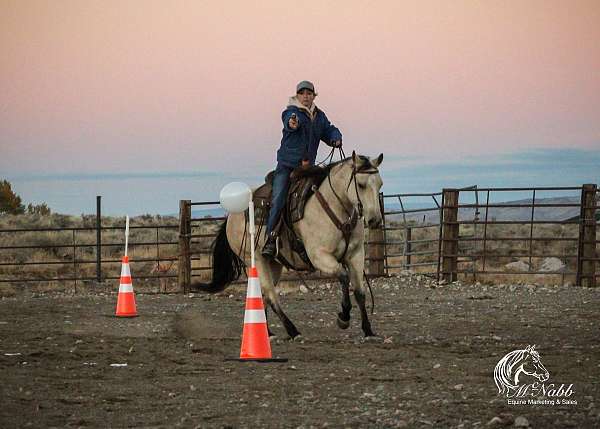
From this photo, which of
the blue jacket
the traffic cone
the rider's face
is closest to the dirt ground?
the traffic cone

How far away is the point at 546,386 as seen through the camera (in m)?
7.66

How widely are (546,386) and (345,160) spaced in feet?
13.6

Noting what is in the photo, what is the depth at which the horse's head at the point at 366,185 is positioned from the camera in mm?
10516

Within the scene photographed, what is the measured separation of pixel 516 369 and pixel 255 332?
7.62 feet

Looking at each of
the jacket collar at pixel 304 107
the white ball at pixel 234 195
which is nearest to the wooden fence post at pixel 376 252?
the jacket collar at pixel 304 107

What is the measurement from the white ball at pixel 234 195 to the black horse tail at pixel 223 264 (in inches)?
114

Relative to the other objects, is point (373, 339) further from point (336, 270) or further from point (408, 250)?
point (408, 250)

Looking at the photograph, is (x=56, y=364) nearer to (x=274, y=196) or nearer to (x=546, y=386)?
(x=274, y=196)

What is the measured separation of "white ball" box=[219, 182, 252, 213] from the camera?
10391mm

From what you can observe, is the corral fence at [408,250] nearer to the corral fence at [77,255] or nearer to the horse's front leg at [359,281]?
the corral fence at [77,255]

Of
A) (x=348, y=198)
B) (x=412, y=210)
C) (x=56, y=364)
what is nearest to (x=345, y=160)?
(x=348, y=198)

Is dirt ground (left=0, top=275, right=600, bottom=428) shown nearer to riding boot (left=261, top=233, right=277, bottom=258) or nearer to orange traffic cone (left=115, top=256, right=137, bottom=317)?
orange traffic cone (left=115, top=256, right=137, bottom=317)

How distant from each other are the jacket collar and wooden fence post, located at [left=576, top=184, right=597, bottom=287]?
9.18 m

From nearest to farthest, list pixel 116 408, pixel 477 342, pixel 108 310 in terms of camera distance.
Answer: pixel 116 408, pixel 477 342, pixel 108 310
